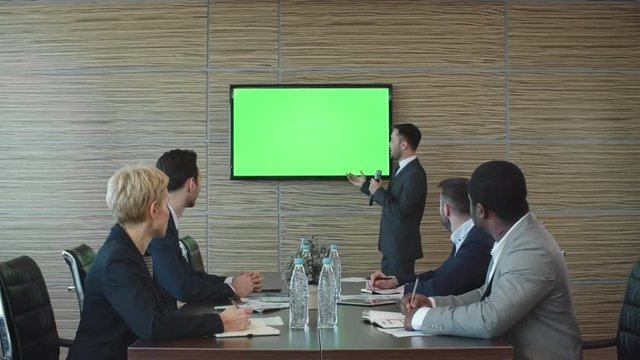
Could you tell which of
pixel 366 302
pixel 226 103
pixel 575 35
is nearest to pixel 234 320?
pixel 366 302

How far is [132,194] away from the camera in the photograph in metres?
2.52

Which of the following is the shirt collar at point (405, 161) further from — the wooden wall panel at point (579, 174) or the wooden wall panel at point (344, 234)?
the wooden wall panel at point (579, 174)

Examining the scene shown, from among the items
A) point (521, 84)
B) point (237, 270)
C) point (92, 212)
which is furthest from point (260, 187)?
point (521, 84)

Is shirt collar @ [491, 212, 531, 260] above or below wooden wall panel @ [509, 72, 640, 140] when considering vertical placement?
below

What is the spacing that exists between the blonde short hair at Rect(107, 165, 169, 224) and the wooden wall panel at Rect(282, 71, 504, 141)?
3.50m

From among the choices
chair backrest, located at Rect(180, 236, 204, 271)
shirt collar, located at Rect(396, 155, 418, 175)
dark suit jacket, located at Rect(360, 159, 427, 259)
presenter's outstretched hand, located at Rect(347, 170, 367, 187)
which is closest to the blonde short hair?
chair backrest, located at Rect(180, 236, 204, 271)

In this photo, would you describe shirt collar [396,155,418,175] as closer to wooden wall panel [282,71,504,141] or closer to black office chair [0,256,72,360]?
wooden wall panel [282,71,504,141]

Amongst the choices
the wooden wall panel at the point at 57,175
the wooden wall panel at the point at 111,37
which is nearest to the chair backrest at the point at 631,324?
the wooden wall panel at the point at 57,175

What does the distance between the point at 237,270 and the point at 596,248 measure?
10.5 ft

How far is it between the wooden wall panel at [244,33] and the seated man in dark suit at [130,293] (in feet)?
11.4

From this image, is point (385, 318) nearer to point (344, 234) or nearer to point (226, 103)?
point (344, 234)

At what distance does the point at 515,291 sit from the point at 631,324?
1.20m

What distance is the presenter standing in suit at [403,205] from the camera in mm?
5070

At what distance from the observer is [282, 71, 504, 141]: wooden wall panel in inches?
234
